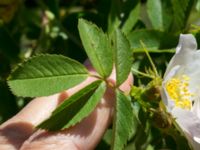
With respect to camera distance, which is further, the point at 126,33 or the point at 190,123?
the point at 126,33

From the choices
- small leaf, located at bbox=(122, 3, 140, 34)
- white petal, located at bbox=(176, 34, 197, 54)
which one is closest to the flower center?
white petal, located at bbox=(176, 34, 197, 54)

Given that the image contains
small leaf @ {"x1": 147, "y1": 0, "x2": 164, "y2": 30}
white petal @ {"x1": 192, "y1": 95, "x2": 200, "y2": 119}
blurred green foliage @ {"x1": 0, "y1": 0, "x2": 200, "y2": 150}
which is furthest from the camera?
small leaf @ {"x1": 147, "y1": 0, "x2": 164, "y2": 30}

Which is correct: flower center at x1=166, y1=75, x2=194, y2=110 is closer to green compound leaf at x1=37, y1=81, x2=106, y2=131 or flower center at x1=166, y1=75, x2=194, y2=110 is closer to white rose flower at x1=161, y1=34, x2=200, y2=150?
white rose flower at x1=161, y1=34, x2=200, y2=150

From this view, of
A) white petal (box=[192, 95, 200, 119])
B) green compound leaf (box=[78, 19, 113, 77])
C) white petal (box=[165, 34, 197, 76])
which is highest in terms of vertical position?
green compound leaf (box=[78, 19, 113, 77])

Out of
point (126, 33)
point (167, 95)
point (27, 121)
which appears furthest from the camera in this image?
point (126, 33)

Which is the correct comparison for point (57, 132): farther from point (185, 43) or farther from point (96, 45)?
point (185, 43)

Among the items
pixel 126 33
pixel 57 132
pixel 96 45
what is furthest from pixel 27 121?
pixel 126 33

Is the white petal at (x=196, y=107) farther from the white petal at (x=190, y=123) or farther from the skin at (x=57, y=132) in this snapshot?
the skin at (x=57, y=132)
